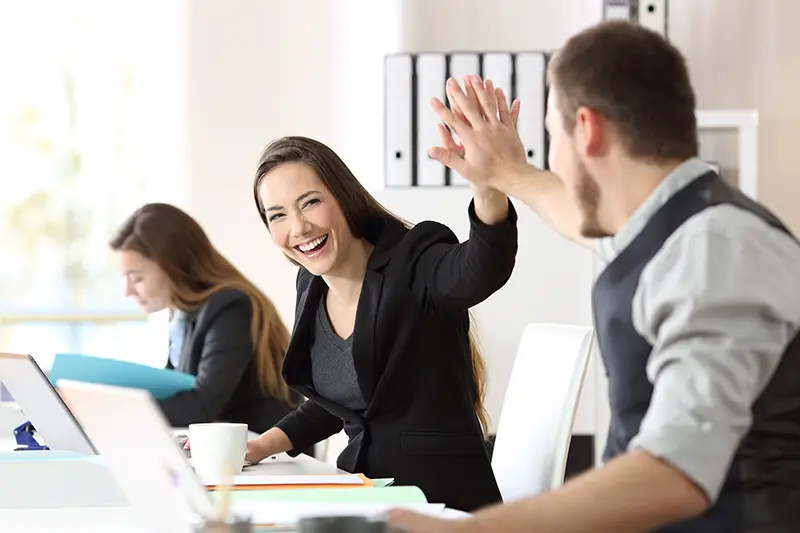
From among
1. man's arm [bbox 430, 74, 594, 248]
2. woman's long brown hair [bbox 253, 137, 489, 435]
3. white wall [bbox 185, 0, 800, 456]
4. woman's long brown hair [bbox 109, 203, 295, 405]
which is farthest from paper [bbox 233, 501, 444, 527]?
white wall [bbox 185, 0, 800, 456]

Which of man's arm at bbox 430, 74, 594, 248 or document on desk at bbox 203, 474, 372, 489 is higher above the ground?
man's arm at bbox 430, 74, 594, 248

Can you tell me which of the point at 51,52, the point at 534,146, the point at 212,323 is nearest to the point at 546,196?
the point at 212,323

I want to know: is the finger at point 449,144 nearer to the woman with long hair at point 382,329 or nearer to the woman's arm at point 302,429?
the woman with long hair at point 382,329

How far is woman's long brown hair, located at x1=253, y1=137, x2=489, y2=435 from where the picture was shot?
6.77 ft

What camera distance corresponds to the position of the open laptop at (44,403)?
5.74 feet

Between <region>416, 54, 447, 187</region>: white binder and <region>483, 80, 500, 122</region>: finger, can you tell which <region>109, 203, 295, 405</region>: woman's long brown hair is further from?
<region>483, 80, 500, 122</region>: finger

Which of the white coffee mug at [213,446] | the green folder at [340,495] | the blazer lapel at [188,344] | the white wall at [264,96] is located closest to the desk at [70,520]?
the green folder at [340,495]

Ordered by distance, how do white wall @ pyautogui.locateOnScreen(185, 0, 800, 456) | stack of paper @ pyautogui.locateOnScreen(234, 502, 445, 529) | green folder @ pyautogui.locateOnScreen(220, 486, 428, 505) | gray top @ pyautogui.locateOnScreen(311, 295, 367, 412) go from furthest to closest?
white wall @ pyautogui.locateOnScreen(185, 0, 800, 456)
gray top @ pyautogui.locateOnScreen(311, 295, 367, 412)
green folder @ pyautogui.locateOnScreen(220, 486, 428, 505)
stack of paper @ pyautogui.locateOnScreen(234, 502, 445, 529)

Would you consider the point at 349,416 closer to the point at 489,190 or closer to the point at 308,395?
the point at 308,395

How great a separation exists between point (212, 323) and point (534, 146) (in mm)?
1195

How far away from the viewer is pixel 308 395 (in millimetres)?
A: 2080

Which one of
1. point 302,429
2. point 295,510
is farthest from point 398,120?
point 295,510

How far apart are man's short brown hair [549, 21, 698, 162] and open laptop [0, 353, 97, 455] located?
39.8 inches

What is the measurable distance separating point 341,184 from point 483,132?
583 mm
